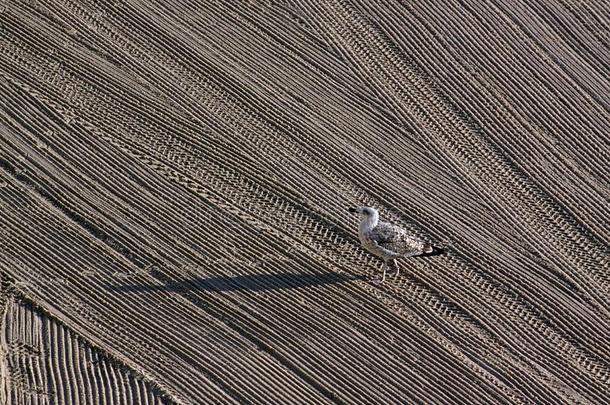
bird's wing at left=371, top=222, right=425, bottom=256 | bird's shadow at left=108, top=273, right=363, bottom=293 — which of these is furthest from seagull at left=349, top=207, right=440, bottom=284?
bird's shadow at left=108, top=273, right=363, bottom=293

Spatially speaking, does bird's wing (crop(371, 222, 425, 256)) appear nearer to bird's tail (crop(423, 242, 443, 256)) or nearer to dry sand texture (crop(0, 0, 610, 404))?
bird's tail (crop(423, 242, 443, 256))

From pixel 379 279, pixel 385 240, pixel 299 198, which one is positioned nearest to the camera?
pixel 385 240

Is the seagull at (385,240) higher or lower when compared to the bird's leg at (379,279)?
higher

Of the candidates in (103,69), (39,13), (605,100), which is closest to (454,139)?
(605,100)

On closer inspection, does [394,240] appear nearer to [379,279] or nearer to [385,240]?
[385,240]

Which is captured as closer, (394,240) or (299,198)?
(394,240)

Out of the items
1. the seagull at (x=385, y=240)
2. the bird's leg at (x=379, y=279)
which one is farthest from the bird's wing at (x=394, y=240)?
the bird's leg at (x=379, y=279)

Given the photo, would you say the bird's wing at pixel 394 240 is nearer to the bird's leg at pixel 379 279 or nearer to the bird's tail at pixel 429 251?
the bird's tail at pixel 429 251

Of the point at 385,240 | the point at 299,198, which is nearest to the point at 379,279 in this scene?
the point at 385,240
